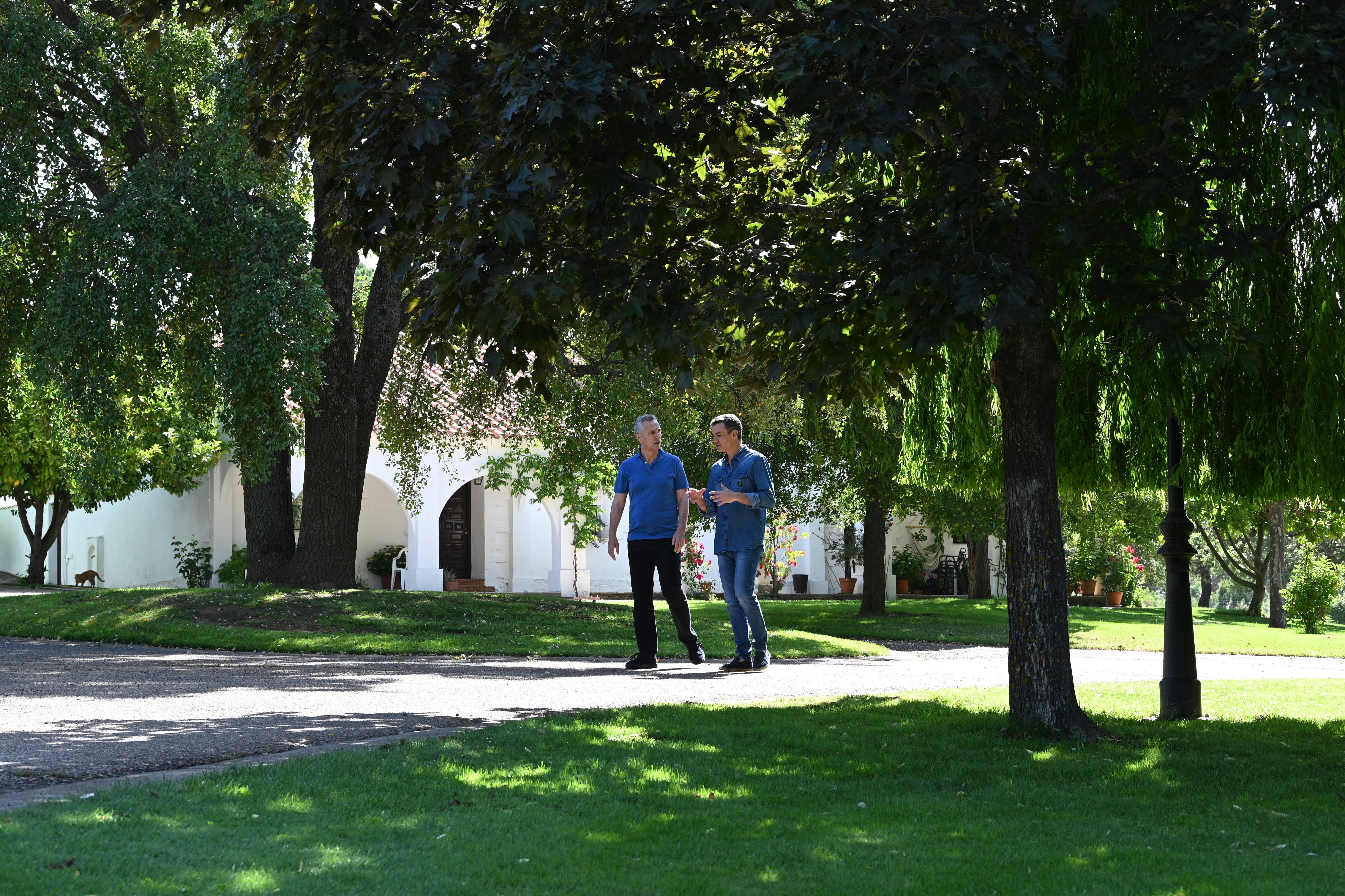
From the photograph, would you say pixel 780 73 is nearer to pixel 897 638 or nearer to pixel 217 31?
pixel 217 31

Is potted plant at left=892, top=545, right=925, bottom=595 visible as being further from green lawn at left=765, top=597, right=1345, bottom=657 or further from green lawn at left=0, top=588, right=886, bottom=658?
green lawn at left=0, top=588, right=886, bottom=658

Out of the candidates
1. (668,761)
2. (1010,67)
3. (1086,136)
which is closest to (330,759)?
(668,761)

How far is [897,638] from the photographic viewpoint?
1941 centimetres

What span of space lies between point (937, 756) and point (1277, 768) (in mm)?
1669

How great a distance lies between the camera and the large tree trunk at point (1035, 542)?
7.04 metres

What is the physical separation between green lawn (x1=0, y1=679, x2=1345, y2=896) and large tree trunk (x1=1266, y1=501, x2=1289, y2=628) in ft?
74.4

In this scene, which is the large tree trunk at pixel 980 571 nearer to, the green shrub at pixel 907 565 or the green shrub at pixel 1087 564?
the green shrub at pixel 1087 564

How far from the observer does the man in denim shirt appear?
9.95 metres

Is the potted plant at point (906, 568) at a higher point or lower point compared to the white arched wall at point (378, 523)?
lower

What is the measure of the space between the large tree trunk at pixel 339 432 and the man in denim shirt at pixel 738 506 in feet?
27.7

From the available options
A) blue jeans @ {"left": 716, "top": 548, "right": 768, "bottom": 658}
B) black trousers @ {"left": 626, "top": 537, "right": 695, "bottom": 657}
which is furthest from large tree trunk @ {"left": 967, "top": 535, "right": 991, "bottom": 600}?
black trousers @ {"left": 626, "top": 537, "right": 695, "bottom": 657}

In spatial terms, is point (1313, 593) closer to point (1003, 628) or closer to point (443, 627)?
point (1003, 628)

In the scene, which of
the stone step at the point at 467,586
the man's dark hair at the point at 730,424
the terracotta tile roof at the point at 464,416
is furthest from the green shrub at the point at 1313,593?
the man's dark hair at the point at 730,424

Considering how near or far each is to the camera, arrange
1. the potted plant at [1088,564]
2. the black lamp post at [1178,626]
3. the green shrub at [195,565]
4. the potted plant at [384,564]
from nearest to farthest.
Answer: the black lamp post at [1178,626]
the green shrub at [195,565]
the potted plant at [384,564]
the potted plant at [1088,564]
